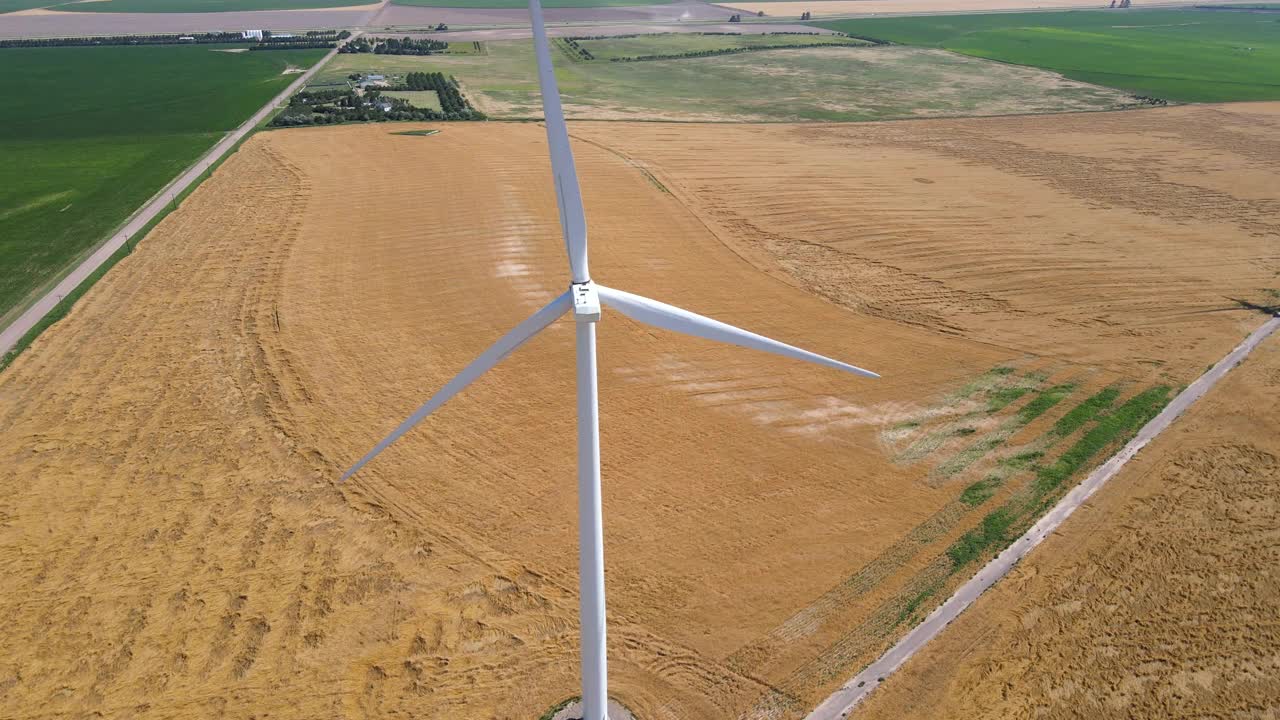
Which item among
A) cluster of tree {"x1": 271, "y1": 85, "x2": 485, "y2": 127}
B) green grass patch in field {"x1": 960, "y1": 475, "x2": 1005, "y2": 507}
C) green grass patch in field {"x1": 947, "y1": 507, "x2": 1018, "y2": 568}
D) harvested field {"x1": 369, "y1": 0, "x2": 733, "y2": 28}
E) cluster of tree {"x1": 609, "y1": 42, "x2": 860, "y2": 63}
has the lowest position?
green grass patch in field {"x1": 947, "y1": 507, "x2": 1018, "y2": 568}

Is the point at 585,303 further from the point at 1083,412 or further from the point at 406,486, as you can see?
the point at 1083,412

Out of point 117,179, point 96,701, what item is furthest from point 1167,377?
point 117,179

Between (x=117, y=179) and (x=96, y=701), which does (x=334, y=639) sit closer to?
(x=96, y=701)

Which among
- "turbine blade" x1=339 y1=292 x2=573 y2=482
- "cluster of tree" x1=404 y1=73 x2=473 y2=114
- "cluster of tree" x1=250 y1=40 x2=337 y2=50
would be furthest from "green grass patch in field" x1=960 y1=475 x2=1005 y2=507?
"cluster of tree" x1=250 y1=40 x2=337 y2=50

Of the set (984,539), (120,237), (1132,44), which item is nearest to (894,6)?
(1132,44)

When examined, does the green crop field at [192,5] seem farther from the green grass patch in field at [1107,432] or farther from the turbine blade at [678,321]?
the turbine blade at [678,321]

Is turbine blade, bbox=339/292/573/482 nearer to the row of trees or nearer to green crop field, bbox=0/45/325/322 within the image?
green crop field, bbox=0/45/325/322

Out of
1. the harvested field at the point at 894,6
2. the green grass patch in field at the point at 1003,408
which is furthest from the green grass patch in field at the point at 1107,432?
the harvested field at the point at 894,6
